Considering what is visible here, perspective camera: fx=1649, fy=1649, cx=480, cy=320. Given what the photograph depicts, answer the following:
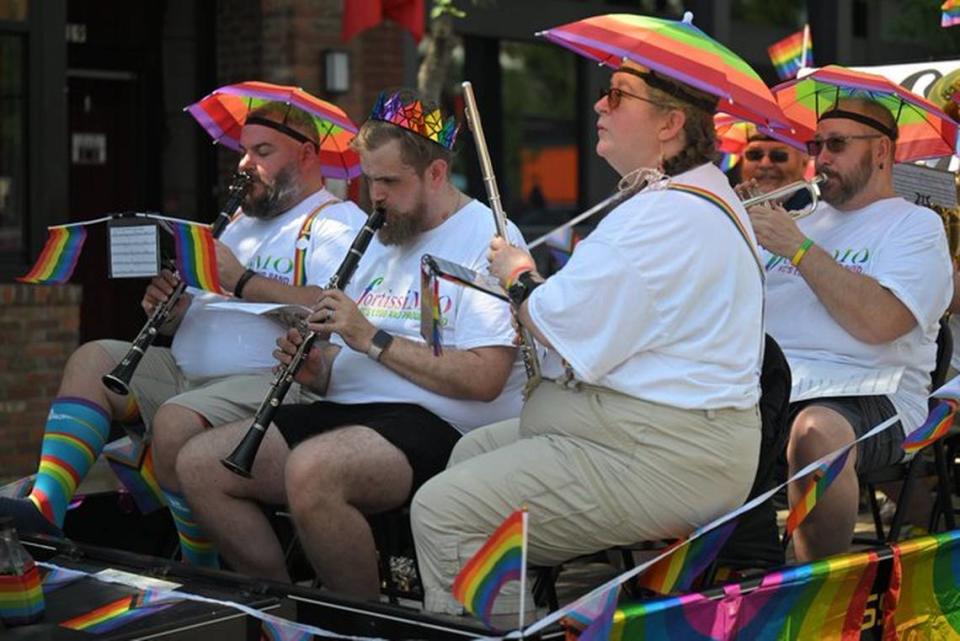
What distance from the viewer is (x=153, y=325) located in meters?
4.73

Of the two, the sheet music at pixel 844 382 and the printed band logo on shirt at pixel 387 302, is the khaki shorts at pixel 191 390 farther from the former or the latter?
the sheet music at pixel 844 382

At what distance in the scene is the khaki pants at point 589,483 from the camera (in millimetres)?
3566

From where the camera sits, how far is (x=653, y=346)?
354cm

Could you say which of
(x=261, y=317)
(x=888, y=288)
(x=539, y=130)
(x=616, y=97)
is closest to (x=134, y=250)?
(x=261, y=317)

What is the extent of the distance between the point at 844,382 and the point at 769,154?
1.74 meters

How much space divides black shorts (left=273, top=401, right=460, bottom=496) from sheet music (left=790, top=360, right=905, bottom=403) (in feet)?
3.55

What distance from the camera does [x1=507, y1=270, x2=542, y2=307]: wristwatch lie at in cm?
356

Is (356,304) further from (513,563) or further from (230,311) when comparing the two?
(513,563)

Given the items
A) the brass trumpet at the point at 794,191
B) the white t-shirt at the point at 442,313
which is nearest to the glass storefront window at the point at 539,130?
the brass trumpet at the point at 794,191

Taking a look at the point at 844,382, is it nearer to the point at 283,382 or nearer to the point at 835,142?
the point at 835,142

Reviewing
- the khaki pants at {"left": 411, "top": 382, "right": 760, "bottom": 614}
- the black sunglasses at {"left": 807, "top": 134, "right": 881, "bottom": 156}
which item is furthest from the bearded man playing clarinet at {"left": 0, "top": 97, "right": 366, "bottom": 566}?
the black sunglasses at {"left": 807, "top": 134, "right": 881, "bottom": 156}

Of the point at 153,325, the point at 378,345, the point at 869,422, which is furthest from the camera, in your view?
the point at 153,325

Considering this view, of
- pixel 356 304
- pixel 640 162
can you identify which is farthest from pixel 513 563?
pixel 356 304

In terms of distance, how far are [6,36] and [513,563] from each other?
5.80m
